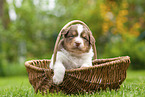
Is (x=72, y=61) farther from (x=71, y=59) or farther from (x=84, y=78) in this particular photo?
(x=84, y=78)

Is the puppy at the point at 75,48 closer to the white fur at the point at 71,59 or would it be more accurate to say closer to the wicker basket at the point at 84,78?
the white fur at the point at 71,59

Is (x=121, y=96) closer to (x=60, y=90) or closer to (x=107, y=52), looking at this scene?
(x=60, y=90)

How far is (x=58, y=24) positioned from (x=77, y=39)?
40.8 ft

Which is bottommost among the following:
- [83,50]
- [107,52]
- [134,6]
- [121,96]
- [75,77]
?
[107,52]

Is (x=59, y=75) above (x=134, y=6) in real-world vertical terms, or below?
below

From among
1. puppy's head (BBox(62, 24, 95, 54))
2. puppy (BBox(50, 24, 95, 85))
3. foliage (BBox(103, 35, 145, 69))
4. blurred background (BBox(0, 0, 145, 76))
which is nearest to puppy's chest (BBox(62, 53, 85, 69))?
puppy (BBox(50, 24, 95, 85))

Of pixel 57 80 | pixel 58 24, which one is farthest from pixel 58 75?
pixel 58 24

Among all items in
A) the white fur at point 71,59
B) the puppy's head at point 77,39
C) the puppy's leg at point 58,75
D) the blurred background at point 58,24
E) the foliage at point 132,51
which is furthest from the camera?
the blurred background at point 58,24


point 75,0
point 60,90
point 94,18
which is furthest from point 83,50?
point 75,0

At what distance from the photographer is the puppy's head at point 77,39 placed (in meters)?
3.02

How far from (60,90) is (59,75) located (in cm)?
30

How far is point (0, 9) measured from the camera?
14.0 m

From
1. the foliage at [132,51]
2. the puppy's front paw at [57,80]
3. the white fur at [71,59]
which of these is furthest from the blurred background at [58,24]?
the puppy's front paw at [57,80]

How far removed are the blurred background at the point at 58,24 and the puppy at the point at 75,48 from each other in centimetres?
790
